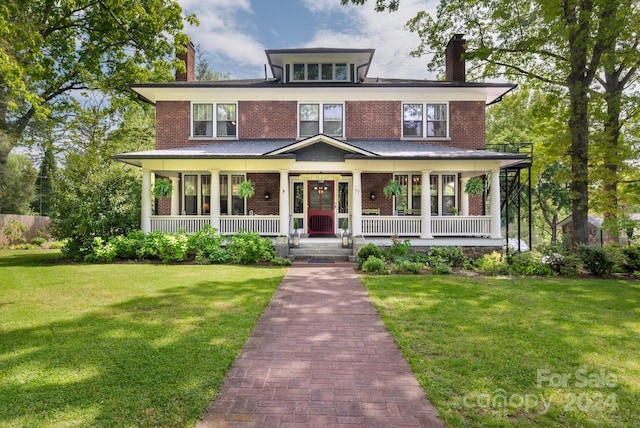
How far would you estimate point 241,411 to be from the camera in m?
3.02

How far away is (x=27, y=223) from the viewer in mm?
19578

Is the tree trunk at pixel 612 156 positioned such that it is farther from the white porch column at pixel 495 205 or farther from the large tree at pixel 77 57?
the large tree at pixel 77 57

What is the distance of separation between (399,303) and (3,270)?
11.6 m

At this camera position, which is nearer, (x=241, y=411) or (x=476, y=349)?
(x=241, y=411)

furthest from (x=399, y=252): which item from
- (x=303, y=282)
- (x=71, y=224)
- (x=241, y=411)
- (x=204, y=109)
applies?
(x=71, y=224)

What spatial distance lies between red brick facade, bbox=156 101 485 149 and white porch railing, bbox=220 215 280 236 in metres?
4.24

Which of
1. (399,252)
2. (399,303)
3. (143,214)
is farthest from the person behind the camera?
(143,214)

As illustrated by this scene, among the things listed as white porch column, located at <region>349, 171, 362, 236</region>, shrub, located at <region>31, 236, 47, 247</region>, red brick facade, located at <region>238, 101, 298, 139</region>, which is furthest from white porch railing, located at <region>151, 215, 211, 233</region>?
shrub, located at <region>31, 236, 47, 247</region>

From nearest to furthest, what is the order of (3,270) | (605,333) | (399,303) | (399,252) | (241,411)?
(241,411) → (605,333) → (399,303) → (3,270) → (399,252)

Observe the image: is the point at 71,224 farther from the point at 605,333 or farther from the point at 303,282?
the point at 605,333

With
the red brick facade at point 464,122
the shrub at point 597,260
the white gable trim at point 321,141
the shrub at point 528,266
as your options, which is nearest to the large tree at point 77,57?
the white gable trim at point 321,141

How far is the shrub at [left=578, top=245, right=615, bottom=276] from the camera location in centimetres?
977

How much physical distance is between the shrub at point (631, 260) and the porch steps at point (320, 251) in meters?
8.50

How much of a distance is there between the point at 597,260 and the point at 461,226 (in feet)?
13.6
